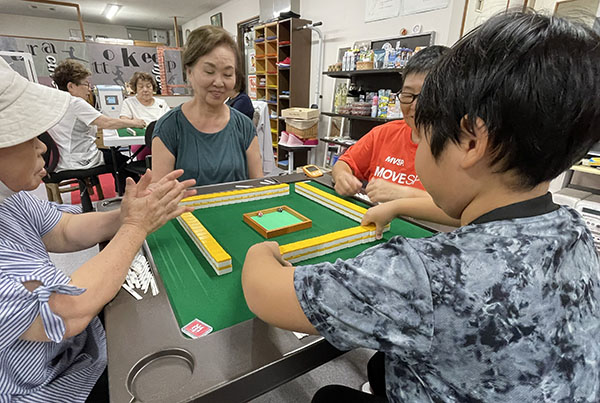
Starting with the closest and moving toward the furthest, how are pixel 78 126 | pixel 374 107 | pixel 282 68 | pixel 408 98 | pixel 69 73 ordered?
pixel 408 98 < pixel 78 126 < pixel 69 73 < pixel 374 107 < pixel 282 68

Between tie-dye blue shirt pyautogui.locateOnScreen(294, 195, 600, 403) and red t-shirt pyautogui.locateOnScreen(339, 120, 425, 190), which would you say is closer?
tie-dye blue shirt pyautogui.locateOnScreen(294, 195, 600, 403)

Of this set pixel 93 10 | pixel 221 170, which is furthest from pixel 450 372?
pixel 93 10

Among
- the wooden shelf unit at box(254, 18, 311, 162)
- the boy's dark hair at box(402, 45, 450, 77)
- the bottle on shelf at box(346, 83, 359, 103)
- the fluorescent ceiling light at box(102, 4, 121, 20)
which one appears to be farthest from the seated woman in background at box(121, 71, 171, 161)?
the fluorescent ceiling light at box(102, 4, 121, 20)

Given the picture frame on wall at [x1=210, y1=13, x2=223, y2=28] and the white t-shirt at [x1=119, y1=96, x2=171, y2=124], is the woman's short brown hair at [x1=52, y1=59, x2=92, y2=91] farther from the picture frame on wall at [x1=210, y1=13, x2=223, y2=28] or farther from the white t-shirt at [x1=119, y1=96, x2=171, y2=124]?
the picture frame on wall at [x1=210, y1=13, x2=223, y2=28]

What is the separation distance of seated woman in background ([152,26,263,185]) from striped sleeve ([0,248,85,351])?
110 cm

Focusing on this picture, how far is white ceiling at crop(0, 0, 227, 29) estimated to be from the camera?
22.5 ft

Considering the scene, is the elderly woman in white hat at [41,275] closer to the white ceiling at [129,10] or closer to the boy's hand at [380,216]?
the boy's hand at [380,216]

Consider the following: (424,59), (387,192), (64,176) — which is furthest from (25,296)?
(64,176)

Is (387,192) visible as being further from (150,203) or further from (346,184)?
(150,203)

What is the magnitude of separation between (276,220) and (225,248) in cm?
24

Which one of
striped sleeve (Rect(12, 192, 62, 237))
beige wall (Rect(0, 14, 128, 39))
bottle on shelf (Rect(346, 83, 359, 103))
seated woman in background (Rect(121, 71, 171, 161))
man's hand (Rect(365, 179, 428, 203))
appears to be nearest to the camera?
striped sleeve (Rect(12, 192, 62, 237))

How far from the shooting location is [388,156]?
1.70 meters

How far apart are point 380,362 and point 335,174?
86cm

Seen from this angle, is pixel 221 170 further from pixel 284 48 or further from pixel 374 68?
pixel 284 48
